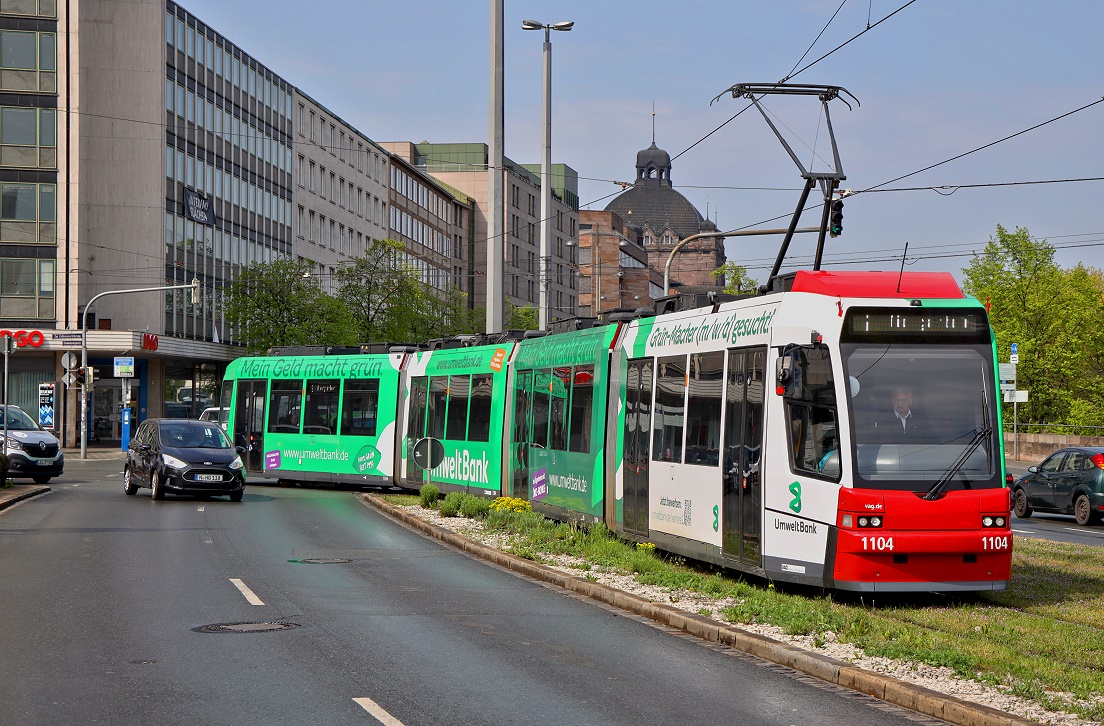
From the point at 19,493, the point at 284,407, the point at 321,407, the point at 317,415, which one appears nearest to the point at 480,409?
the point at 321,407

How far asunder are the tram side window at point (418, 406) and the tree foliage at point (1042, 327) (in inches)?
1521

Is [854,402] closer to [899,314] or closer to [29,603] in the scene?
[899,314]

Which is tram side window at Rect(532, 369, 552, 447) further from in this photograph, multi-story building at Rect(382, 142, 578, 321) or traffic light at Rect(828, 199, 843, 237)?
multi-story building at Rect(382, 142, 578, 321)

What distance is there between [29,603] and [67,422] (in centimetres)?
4936

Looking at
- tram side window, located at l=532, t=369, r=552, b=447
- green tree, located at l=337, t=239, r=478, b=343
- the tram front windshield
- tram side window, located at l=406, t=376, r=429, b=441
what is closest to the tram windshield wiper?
the tram front windshield

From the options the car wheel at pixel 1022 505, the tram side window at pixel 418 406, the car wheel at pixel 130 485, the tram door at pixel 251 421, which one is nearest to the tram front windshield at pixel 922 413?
the car wheel at pixel 1022 505

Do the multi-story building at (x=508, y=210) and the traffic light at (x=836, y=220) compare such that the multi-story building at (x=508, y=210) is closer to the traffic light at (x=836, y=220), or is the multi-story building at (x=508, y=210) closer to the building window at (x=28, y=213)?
the building window at (x=28, y=213)

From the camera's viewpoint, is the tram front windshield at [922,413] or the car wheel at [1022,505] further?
the car wheel at [1022,505]

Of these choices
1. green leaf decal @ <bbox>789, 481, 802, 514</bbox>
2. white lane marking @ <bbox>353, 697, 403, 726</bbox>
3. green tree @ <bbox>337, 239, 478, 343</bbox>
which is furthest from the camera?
green tree @ <bbox>337, 239, 478, 343</bbox>

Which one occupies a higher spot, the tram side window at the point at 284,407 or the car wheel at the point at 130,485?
the tram side window at the point at 284,407

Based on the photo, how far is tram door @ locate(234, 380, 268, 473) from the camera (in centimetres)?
3278

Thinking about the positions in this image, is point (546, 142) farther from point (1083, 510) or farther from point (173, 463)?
point (1083, 510)

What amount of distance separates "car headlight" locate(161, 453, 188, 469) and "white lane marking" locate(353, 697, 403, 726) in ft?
65.6

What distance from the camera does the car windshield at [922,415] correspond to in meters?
12.2
